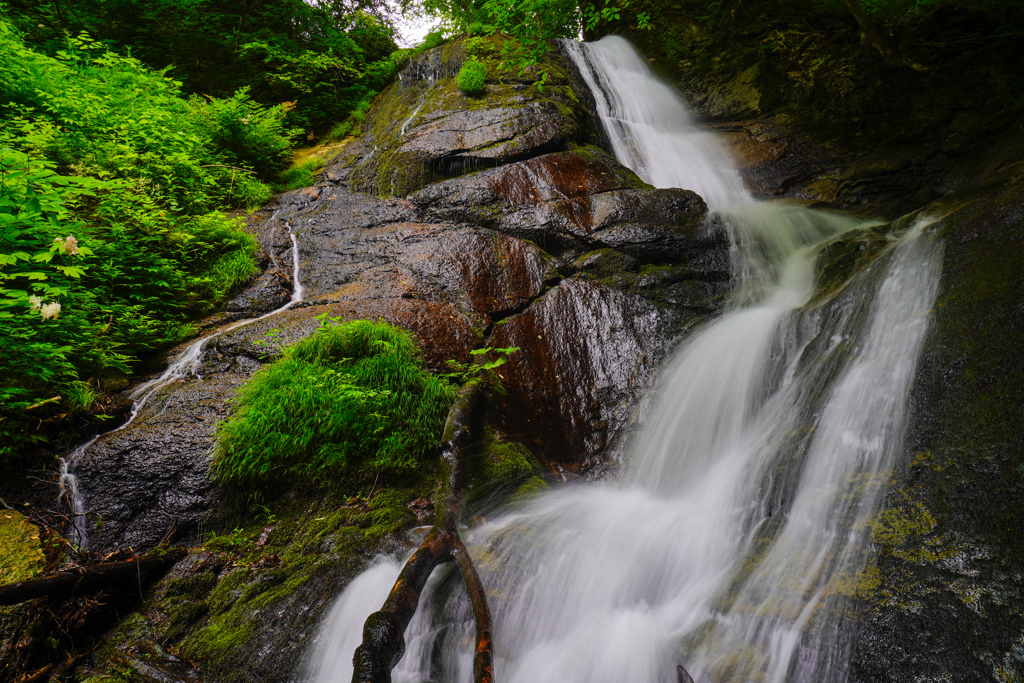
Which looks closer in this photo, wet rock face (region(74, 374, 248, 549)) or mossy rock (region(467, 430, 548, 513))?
wet rock face (region(74, 374, 248, 549))

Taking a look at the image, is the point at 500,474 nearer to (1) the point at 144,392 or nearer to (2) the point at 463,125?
(1) the point at 144,392

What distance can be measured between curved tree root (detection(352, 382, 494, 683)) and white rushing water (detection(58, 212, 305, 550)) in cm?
207

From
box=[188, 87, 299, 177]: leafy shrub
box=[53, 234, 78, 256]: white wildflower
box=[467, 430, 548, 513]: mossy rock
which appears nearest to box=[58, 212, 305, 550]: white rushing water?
box=[53, 234, 78, 256]: white wildflower

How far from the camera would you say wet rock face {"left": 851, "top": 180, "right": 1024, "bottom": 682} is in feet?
5.19

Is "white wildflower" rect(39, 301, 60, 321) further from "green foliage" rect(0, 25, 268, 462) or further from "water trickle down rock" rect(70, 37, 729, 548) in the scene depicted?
"water trickle down rock" rect(70, 37, 729, 548)

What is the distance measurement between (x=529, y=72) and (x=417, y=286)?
17.0 feet

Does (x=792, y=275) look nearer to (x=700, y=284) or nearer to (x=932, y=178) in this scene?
(x=700, y=284)

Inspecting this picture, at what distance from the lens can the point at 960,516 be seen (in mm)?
1847

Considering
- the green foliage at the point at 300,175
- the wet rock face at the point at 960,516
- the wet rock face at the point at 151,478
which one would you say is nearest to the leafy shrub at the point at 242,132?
the green foliage at the point at 300,175

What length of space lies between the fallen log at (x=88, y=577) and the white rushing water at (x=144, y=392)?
37 centimetres

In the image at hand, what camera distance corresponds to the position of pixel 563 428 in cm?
409

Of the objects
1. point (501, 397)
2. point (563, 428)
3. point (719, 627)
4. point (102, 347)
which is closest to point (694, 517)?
point (719, 627)

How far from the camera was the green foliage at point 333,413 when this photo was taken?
3.10 metres

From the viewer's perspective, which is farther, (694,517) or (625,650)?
(694,517)
